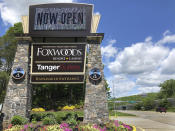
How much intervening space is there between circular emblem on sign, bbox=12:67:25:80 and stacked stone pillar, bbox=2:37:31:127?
10.4 inches

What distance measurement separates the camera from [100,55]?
13.1 m

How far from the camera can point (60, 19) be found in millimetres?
13648

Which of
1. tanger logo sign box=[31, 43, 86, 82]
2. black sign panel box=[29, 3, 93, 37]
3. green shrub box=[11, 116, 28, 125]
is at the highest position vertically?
black sign panel box=[29, 3, 93, 37]

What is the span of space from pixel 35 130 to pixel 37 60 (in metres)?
5.97

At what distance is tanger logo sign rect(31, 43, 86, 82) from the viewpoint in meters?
12.8

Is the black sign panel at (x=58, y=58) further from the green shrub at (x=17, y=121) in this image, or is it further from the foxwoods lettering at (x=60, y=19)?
the green shrub at (x=17, y=121)

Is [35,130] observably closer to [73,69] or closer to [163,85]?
[73,69]

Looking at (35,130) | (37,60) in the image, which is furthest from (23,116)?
(37,60)

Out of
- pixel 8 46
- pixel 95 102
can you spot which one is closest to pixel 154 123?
pixel 95 102

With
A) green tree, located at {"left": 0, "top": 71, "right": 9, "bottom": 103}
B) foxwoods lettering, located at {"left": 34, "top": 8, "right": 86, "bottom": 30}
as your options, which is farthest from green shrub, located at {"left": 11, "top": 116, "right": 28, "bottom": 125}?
green tree, located at {"left": 0, "top": 71, "right": 9, "bottom": 103}

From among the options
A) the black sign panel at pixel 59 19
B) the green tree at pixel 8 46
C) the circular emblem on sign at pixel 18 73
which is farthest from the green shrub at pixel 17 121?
the green tree at pixel 8 46

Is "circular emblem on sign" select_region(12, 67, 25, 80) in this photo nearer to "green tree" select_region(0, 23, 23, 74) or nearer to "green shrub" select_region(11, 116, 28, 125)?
"green shrub" select_region(11, 116, 28, 125)

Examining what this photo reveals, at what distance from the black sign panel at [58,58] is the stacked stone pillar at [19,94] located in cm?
75

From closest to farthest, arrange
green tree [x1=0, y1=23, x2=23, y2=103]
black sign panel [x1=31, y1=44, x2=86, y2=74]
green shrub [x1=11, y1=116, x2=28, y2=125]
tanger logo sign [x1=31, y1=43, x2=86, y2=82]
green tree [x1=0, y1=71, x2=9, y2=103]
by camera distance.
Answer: green shrub [x1=11, y1=116, x2=28, y2=125], tanger logo sign [x1=31, y1=43, x2=86, y2=82], black sign panel [x1=31, y1=44, x2=86, y2=74], green tree [x1=0, y1=71, x2=9, y2=103], green tree [x1=0, y1=23, x2=23, y2=103]
